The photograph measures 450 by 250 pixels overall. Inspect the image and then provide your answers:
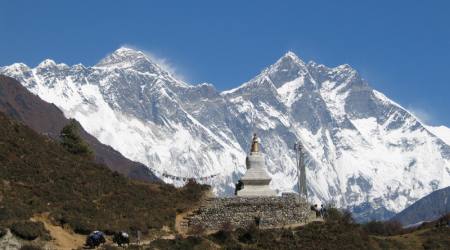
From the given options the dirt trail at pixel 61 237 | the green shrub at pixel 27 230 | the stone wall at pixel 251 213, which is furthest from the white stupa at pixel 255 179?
the green shrub at pixel 27 230

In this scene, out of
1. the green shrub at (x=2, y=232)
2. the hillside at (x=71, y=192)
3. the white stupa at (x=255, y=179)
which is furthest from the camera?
the white stupa at (x=255, y=179)

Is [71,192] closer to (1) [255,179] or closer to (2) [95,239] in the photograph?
(2) [95,239]

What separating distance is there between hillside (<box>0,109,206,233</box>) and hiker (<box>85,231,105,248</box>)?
3.51 meters

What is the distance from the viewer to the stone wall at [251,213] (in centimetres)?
7825

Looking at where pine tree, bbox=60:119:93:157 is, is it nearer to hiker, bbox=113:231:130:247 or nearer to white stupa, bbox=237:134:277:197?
white stupa, bbox=237:134:277:197

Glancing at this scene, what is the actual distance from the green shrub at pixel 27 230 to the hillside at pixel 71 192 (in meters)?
0.71

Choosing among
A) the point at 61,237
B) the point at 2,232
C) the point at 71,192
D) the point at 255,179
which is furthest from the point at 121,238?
the point at 255,179

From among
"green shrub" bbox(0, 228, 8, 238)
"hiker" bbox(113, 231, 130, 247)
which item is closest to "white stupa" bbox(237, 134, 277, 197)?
"hiker" bbox(113, 231, 130, 247)

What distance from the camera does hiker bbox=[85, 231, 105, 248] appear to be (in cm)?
6725

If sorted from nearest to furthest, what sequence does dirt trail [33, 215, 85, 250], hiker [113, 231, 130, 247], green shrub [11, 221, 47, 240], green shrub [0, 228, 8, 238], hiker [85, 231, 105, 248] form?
green shrub [0, 228, 8, 238] → green shrub [11, 221, 47, 240] → hiker [85, 231, 105, 248] → dirt trail [33, 215, 85, 250] → hiker [113, 231, 130, 247]

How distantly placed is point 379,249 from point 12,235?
28.4 metres

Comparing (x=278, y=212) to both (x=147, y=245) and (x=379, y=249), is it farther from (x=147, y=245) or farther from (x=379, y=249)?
(x=147, y=245)

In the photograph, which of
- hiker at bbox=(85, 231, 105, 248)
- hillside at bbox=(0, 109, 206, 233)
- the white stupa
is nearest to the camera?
hiker at bbox=(85, 231, 105, 248)

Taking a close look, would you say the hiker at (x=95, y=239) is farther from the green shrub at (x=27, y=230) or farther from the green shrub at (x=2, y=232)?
the green shrub at (x=2, y=232)
